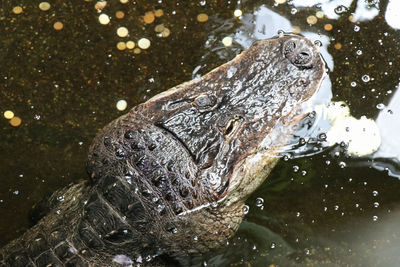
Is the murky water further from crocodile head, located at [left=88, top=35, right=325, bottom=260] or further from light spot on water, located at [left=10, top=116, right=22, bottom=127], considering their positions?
crocodile head, located at [left=88, top=35, right=325, bottom=260]

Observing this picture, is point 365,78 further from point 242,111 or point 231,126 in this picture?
point 231,126

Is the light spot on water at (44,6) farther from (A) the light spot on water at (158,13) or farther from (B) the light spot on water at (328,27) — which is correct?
(B) the light spot on water at (328,27)

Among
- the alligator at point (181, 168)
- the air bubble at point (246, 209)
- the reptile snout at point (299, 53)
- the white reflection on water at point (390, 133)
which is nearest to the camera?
the alligator at point (181, 168)

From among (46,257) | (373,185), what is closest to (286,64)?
(373,185)

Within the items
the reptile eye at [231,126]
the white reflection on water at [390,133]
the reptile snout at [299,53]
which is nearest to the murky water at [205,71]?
the white reflection on water at [390,133]

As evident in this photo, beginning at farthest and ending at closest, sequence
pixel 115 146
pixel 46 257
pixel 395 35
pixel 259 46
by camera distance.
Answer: pixel 395 35
pixel 259 46
pixel 115 146
pixel 46 257

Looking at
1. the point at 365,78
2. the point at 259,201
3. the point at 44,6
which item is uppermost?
the point at 44,6

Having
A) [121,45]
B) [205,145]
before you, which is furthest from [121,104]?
[205,145]

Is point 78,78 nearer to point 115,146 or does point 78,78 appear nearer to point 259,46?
point 115,146
